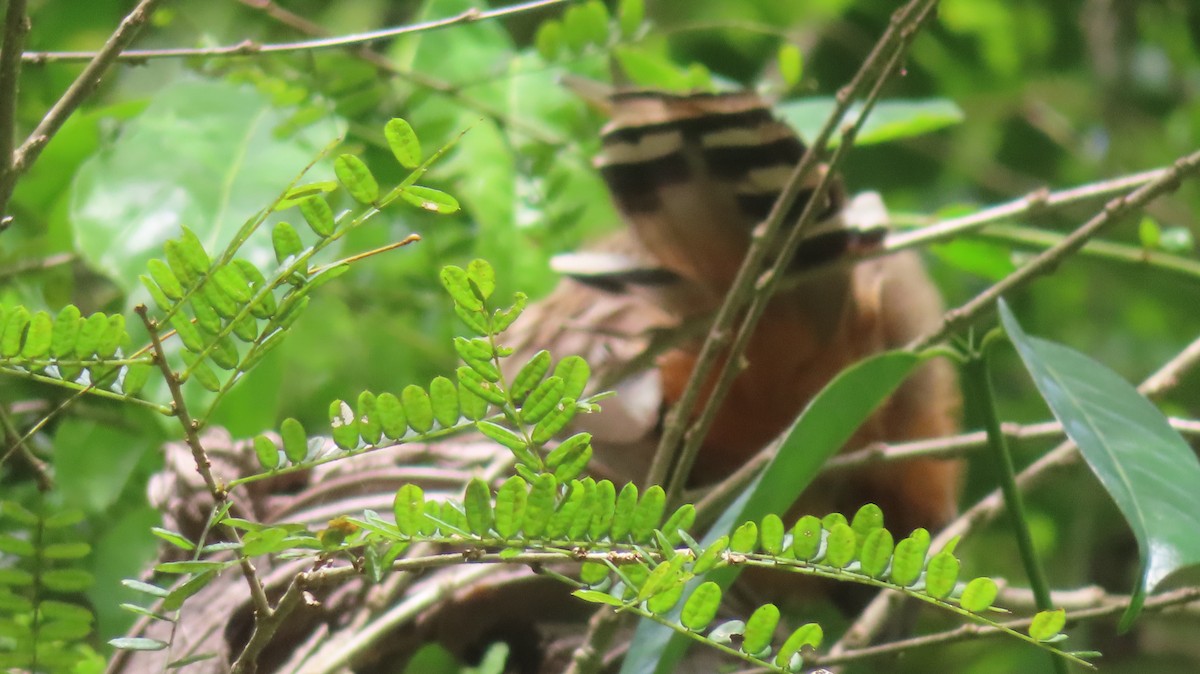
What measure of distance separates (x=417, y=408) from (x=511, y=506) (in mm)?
A: 68

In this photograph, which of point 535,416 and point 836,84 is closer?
point 535,416

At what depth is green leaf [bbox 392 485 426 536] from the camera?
1.63 ft

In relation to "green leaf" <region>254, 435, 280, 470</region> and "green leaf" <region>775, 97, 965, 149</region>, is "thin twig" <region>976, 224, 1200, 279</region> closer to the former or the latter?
"green leaf" <region>775, 97, 965, 149</region>

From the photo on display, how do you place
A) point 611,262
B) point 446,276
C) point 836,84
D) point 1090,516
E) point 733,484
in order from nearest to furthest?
point 446,276
point 733,484
point 611,262
point 1090,516
point 836,84

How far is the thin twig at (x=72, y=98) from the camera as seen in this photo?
541 millimetres

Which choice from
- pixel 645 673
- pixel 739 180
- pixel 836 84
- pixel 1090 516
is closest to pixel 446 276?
pixel 645 673

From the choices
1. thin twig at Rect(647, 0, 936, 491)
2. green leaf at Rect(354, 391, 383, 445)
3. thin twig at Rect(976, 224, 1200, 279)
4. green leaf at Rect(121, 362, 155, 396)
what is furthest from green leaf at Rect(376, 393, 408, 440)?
thin twig at Rect(976, 224, 1200, 279)

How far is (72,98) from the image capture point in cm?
55

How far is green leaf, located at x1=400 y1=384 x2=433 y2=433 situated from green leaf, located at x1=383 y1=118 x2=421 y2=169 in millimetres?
99

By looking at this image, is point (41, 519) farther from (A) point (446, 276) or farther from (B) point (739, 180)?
(B) point (739, 180)

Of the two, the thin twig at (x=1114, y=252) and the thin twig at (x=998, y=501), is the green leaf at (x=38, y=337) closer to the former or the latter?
the thin twig at (x=998, y=501)

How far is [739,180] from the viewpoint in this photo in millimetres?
820

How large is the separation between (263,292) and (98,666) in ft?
1.09

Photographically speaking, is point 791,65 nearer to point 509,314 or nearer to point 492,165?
point 492,165
